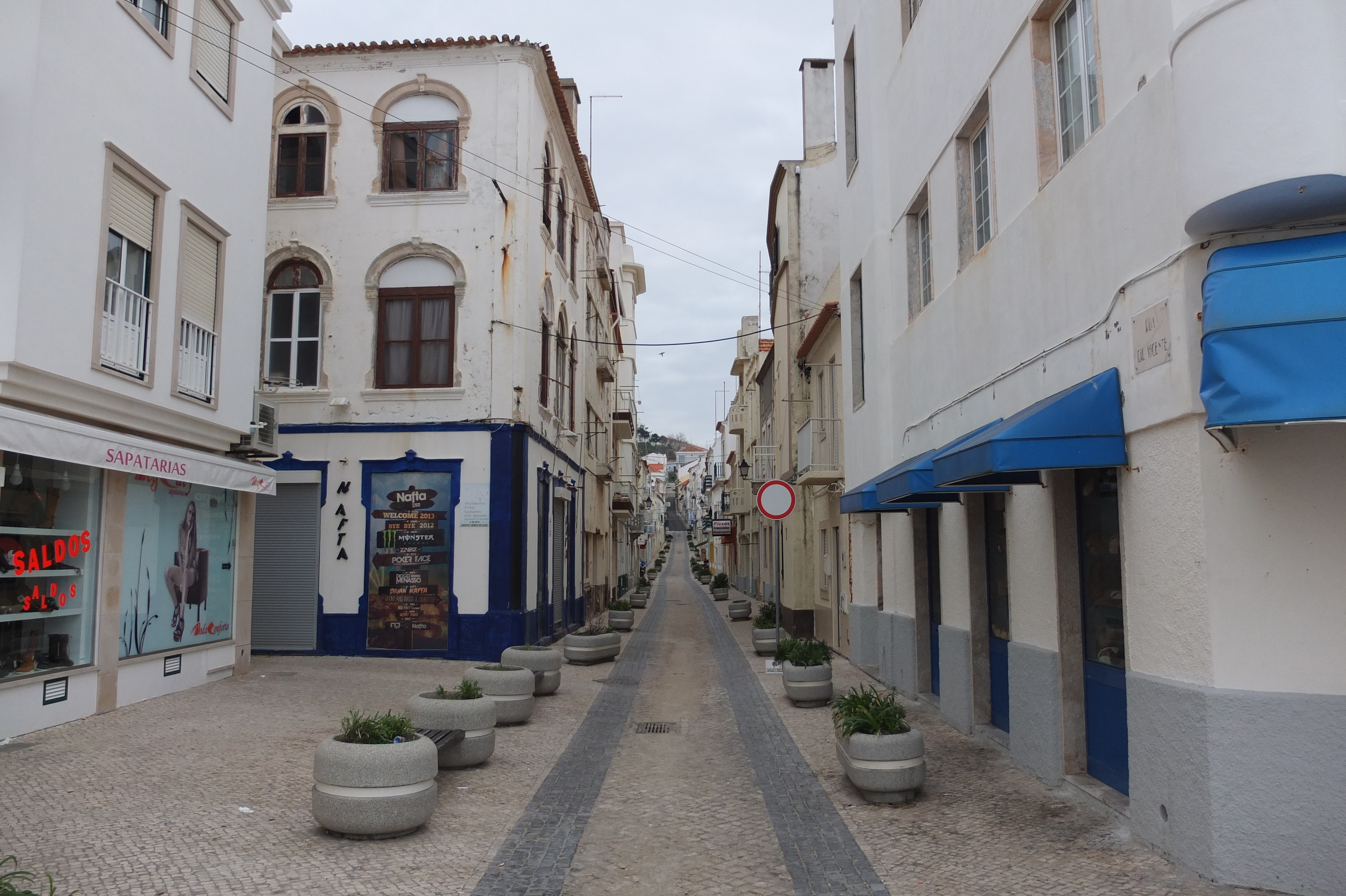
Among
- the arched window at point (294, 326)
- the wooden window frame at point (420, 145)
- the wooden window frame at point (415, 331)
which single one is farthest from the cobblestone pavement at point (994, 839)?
the wooden window frame at point (420, 145)

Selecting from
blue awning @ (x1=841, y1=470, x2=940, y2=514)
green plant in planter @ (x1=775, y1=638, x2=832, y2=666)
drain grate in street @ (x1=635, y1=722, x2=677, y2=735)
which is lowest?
drain grate in street @ (x1=635, y1=722, x2=677, y2=735)

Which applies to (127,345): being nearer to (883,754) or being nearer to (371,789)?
(371,789)

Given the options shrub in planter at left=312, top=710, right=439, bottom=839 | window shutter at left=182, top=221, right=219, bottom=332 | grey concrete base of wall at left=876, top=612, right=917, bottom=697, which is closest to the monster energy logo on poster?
window shutter at left=182, top=221, right=219, bottom=332

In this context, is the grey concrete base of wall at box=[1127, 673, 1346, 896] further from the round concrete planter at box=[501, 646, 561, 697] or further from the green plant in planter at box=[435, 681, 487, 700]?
the round concrete planter at box=[501, 646, 561, 697]

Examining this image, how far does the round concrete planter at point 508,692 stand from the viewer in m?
10.4

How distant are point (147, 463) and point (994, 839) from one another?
881 centimetres

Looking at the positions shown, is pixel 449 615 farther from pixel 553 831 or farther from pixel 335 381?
pixel 553 831

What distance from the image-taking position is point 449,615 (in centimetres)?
1683

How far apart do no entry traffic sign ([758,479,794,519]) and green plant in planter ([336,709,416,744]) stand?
7247 millimetres

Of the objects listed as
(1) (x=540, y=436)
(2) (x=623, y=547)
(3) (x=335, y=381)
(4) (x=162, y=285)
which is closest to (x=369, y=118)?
(3) (x=335, y=381)

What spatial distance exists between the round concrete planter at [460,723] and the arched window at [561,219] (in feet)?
47.7

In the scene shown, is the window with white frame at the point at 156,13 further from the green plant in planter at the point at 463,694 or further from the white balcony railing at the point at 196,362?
Result: the green plant in planter at the point at 463,694

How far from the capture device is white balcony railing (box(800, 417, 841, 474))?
1828 cm

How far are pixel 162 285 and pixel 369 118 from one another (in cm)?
824
